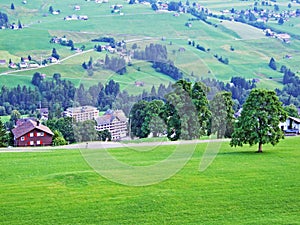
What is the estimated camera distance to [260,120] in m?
37.4

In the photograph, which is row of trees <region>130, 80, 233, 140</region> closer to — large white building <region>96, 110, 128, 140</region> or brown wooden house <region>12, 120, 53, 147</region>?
large white building <region>96, 110, 128, 140</region>

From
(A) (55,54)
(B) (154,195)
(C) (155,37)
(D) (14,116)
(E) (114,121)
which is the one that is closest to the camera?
(E) (114,121)

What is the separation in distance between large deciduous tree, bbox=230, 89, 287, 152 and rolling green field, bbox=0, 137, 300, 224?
12.6 feet

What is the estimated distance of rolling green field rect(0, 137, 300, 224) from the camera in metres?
25.4

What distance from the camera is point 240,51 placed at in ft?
561

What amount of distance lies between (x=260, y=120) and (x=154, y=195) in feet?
41.6

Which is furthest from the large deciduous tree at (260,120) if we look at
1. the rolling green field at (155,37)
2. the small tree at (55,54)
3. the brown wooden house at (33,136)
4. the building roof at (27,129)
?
the small tree at (55,54)

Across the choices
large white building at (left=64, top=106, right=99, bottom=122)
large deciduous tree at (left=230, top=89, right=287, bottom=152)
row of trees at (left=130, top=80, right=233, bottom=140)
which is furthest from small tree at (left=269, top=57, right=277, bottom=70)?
large white building at (left=64, top=106, right=99, bottom=122)

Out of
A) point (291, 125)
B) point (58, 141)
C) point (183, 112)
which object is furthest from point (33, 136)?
point (183, 112)

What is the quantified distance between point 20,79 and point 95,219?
372ft

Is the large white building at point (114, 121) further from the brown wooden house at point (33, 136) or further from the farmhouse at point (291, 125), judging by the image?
the farmhouse at point (291, 125)

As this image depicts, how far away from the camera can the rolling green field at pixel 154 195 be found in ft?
83.4

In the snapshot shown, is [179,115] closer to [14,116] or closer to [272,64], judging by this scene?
[14,116]

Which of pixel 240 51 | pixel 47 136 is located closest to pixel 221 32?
pixel 240 51
